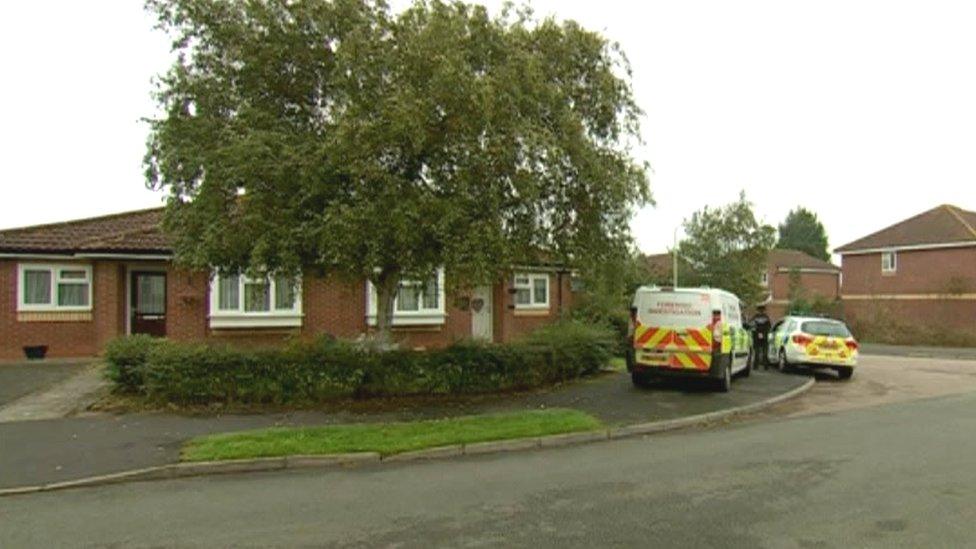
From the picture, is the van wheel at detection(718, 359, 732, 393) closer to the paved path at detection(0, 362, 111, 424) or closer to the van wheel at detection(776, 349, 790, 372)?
the van wheel at detection(776, 349, 790, 372)

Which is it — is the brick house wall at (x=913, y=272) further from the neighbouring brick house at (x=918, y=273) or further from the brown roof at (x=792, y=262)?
the brown roof at (x=792, y=262)

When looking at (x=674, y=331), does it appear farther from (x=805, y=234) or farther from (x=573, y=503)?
(x=805, y=234)

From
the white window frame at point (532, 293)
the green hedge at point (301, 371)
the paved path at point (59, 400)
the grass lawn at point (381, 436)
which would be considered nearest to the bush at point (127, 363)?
the green hedge at point (301, 371)

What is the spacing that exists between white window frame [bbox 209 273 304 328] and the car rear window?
43.3 feet

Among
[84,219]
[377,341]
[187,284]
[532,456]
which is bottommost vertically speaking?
[532,456]

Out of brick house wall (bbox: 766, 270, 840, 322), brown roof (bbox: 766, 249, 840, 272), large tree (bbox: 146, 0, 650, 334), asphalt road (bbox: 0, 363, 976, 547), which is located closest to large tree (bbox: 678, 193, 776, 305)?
brick house wall (bbox: 766, 270, 840, 322)

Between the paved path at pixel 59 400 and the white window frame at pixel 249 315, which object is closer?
the paved path at pixel 59 400

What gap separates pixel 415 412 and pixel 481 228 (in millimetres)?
3243

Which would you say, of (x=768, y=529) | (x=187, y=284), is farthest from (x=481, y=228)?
(x=187, y=284)

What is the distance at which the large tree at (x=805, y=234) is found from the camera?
94188mm

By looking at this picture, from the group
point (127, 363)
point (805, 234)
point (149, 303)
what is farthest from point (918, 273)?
point (805, 234)

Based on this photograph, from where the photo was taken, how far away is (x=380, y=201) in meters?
11.0

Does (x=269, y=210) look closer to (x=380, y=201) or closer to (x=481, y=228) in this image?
(x=380, y=201)

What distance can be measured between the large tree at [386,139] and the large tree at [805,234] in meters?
88.0
